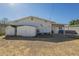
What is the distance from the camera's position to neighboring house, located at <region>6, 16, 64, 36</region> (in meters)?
6.35

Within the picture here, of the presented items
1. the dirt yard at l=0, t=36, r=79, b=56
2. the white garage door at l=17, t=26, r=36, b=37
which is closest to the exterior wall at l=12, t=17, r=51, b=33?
the white garage door at l=17, t=26, r=36, b=37

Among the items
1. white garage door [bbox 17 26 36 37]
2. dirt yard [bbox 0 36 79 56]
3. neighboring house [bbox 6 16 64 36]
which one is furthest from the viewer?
white garage door [bbox 17 26 36 37]

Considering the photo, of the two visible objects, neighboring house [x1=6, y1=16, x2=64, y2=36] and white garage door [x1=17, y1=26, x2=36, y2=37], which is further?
white garage door [x1=17, y1=26, x2=36, y2=37]

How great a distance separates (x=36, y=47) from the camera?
6363mm

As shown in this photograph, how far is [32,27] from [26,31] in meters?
0.18

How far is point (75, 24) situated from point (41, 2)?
108 cm

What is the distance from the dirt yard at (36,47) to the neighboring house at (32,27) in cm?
18

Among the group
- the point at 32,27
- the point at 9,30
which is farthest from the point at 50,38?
the point at 9,30

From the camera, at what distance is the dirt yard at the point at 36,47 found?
246 inches

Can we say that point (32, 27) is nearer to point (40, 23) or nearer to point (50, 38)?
point (40, 23)

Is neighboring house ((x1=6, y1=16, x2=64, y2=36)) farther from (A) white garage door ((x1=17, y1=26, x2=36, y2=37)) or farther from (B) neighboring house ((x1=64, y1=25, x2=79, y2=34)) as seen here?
(B) neighboring house ((x1=64, y1=25, x2=79, y2=34))

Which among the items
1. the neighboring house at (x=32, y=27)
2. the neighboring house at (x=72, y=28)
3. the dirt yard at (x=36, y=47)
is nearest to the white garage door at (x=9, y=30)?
the neighboring house at (x=32, y=27)

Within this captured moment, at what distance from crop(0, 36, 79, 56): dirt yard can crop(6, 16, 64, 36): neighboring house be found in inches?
7.1

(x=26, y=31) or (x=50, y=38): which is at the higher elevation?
(x=26, y=31)
